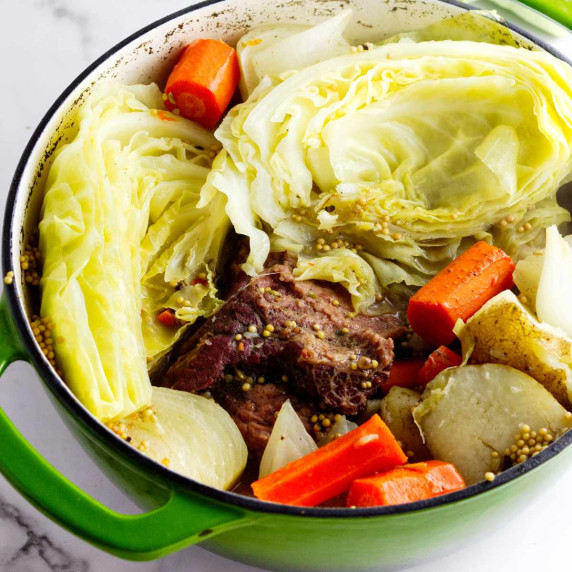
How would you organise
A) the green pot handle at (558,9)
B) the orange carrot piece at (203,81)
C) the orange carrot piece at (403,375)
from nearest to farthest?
the orange carrot piece at (403,375)
the orange carrot piece at (203,81)
the green pot handle at (558,9)

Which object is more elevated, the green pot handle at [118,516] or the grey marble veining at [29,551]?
the green pot handle at [118,516]

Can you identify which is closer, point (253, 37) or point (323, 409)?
point (323, 409)

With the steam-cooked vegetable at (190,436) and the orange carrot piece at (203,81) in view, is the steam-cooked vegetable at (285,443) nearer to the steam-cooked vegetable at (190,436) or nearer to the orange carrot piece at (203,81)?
the steam-cooked vegetable at (190,436)

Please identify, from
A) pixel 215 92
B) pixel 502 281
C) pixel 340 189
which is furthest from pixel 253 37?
pixel 502 281

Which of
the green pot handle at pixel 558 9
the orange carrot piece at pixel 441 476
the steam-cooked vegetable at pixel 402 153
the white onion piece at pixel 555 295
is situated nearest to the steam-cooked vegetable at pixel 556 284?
the white onion piece at pixel 555 295

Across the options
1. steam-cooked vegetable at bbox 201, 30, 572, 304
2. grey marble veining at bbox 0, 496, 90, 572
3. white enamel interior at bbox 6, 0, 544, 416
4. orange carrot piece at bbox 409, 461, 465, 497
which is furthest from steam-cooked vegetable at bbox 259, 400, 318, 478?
white enamel interior at bbox 6, 0, 544, 416

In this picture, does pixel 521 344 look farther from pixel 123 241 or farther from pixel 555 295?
pixel 123 241

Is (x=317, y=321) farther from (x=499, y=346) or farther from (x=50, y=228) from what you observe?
(x=50, y=228)

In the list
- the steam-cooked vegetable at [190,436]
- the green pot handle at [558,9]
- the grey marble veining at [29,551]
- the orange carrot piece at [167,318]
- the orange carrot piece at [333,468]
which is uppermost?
the green pot handle at [558,9]
